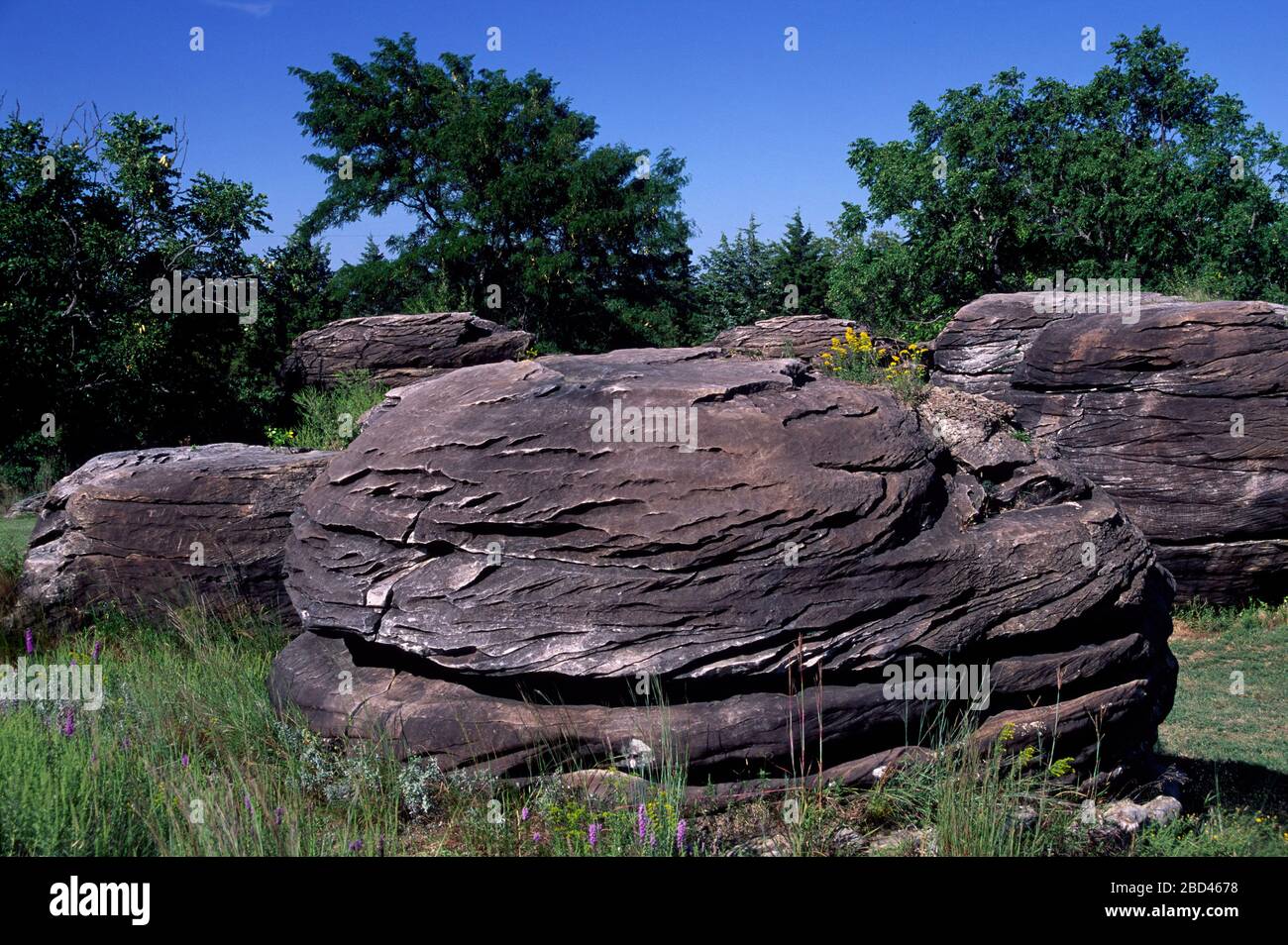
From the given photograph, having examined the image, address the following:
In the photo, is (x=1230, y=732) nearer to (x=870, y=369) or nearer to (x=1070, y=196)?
(x=870, y=369)

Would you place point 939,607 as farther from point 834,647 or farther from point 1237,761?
point 1237,761

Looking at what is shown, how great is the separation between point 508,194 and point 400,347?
16.0m

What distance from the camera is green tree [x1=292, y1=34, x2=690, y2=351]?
29.3m

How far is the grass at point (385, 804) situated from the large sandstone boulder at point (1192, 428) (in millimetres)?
8766

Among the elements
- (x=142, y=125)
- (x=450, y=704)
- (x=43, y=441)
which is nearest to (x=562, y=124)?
(x=142, y=125)

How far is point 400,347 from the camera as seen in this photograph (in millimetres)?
13781

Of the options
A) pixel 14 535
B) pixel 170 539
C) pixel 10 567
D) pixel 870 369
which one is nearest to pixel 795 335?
pixel 870 369

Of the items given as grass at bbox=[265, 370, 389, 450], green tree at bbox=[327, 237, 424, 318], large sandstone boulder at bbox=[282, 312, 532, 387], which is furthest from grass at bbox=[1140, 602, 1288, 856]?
green tree at bbox=[327, 237, 424, 318]

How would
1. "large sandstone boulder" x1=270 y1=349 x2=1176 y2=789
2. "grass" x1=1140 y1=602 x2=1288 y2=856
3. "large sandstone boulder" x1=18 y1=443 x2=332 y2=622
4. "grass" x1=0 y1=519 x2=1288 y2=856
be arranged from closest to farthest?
"grass" x1=0 y1=519 x2=1288 y2=856, "large sandstone boulder" x1=270 y1=349 x2=1176 y2=789, "grass" x1=1140 y1=602 x2=1288 y2=856, "large sandstone boulder" x1=18 y1=443 x2=332 y2=622

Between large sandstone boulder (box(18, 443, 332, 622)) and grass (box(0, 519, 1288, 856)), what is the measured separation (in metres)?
1.68

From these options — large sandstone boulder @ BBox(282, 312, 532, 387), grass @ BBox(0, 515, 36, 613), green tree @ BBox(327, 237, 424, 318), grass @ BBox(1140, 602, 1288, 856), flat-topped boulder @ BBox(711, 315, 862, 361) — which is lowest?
grass @ BBox(1140, 602, 1288, 856)

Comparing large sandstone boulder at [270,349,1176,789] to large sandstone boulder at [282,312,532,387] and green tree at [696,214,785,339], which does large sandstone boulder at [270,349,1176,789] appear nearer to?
large sandstone boulder at [282,312,532,387]

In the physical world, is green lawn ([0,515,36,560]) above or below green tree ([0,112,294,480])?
below
